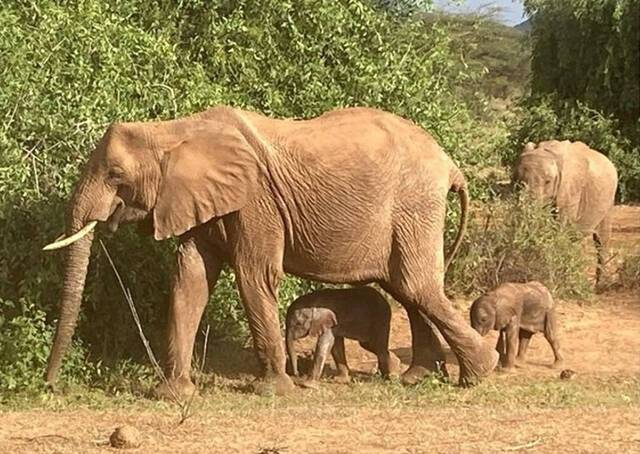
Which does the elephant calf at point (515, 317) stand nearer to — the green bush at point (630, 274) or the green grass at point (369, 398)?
the green grass at point (369, 398)

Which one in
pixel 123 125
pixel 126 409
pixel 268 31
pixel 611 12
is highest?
pixel 611 12

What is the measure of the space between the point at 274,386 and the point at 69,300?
151 cm

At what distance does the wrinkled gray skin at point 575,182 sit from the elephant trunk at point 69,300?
6.39 metres

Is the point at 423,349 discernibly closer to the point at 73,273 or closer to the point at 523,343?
the point at 523,343

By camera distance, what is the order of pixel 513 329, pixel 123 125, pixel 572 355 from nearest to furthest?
pixel 123 125 < pixel 513 329 < pixel 572 355

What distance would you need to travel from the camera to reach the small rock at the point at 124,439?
233 inches

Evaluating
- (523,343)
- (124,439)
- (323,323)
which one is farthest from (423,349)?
(124,439)

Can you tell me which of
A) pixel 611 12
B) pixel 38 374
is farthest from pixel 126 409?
pixel 611 12

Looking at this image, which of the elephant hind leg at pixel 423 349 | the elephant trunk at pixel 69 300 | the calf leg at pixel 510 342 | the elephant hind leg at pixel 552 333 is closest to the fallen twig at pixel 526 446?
the elephant hind leg at pixel 423 349

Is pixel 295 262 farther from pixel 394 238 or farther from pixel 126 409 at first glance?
pixel 126 409

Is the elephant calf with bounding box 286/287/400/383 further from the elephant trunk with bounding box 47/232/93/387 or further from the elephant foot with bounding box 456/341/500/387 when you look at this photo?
the elephant trunk with bounding box 47/232/93/387

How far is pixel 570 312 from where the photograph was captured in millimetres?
11773

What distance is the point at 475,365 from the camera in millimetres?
8688

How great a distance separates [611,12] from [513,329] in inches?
509
